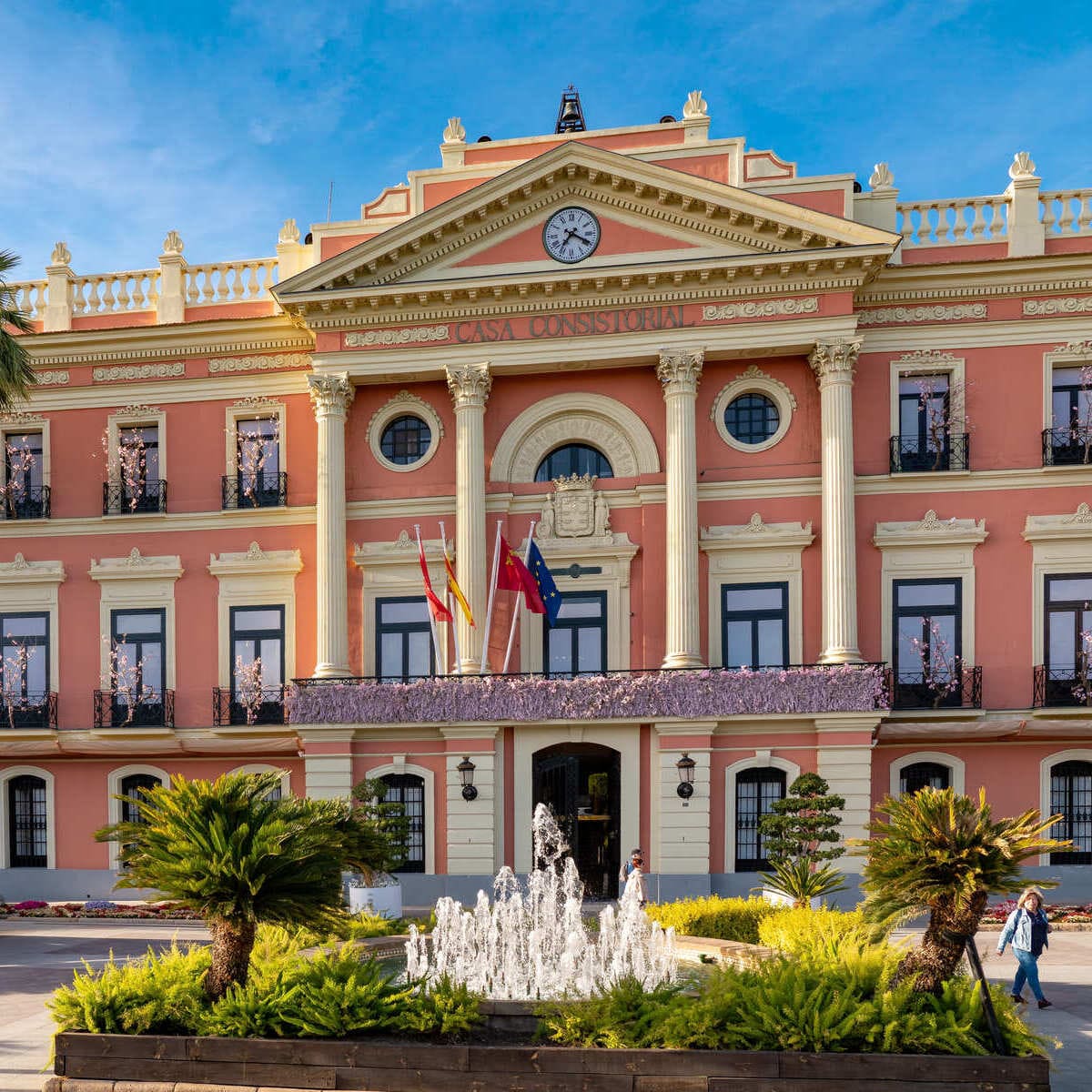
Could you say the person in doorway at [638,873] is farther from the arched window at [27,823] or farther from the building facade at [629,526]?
the arched window at [27,823]

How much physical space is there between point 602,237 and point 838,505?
8.90 meters

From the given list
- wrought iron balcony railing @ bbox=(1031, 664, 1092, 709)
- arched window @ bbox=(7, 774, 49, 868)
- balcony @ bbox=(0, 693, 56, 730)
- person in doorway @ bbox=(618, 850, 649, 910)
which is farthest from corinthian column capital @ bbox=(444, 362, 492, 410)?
arched window @ bbox=(7, 774, 49, 868)

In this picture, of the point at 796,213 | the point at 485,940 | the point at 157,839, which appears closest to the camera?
the point at 157,839

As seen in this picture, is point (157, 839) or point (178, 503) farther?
point (178, 503)

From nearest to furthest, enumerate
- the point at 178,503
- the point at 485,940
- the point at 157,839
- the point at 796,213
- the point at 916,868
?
the point at 916,868 → the point at 157,839 → the point at 485,940 → the point at 796,213 → the point at 178,503

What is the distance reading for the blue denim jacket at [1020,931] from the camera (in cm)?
1658

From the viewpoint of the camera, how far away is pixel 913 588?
2959 centimetres

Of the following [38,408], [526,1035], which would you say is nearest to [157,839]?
[526,1035]

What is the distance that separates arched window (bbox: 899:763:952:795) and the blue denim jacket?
12261 mm

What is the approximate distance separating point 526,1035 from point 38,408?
87.8ft

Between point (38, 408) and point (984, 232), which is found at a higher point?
point (984, 232)

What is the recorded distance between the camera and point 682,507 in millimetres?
29094

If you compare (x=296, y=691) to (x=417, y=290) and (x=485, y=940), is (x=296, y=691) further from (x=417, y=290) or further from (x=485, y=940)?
(x=485, y=940)

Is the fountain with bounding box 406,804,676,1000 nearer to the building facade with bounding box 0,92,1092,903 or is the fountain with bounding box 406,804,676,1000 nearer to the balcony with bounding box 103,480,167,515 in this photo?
the building facade with bounding box 0,92,1092,903
